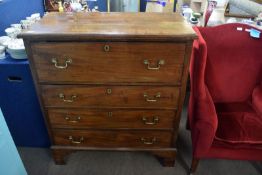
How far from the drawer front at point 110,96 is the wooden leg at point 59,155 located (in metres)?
0.40

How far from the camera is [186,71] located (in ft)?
3.59

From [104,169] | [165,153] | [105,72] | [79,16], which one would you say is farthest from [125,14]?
[104,169]

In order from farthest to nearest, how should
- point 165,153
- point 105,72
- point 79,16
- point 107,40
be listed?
point 165,153, point 79,16, point 105,72, point 107,40

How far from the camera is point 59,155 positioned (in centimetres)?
150

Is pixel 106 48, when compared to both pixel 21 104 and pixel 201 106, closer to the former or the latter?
pixel 201 106

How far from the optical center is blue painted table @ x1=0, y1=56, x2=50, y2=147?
49.6 inches

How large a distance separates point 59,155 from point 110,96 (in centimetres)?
64

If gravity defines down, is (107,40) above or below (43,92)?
above

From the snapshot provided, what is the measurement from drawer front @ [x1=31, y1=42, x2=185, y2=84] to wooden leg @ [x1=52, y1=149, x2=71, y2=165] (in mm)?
576

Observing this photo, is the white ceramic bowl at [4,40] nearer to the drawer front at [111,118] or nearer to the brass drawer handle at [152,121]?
the drawer front at [111,118]

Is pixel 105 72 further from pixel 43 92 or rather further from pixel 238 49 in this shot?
pixel 238 49

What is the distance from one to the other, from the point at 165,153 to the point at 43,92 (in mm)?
868

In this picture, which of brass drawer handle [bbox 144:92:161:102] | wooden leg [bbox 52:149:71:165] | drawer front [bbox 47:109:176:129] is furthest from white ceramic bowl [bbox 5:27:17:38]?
brass drawer handle [bbox 144:92:161:102]

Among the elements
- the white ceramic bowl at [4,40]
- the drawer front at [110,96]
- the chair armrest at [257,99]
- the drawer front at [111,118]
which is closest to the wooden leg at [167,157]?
the drawer front at [111,118]
